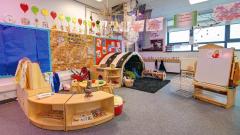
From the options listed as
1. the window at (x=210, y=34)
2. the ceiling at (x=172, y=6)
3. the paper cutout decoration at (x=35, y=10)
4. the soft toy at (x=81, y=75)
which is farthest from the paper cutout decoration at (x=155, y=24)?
the paper cutout decoration at (x=35, y=10)

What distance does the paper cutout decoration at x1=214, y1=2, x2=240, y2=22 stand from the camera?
3633 millimetres

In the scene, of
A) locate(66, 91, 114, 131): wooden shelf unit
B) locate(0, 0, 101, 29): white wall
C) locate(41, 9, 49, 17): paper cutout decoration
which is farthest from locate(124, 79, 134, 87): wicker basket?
locate(41, 9, 49, 17): paper cutout decoration

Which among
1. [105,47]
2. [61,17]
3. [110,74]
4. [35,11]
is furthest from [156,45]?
[35,11]

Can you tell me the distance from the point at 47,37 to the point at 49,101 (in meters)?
2.24

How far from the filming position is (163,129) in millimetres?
2010

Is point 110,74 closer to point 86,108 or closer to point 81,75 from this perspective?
point 81,75

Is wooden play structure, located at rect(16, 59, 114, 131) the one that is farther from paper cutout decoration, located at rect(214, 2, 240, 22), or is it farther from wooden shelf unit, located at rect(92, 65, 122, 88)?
paper cutout decoration, located at rect(214, 2, 240, 22)

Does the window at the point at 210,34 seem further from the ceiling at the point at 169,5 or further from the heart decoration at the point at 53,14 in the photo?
the heart decoration at the point at 53,14

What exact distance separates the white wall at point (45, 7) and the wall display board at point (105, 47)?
1.00 m

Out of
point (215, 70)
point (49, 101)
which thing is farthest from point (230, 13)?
point (49, 101)

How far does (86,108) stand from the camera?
7.52 feet

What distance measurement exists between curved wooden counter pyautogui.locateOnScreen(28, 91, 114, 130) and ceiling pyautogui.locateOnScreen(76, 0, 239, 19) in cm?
408

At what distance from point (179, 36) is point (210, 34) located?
121 centimetres

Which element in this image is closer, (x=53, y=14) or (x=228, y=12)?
(x=228, y=12)
